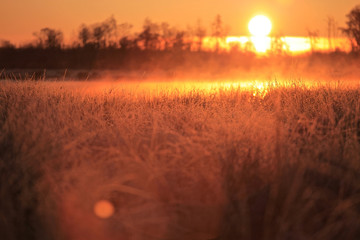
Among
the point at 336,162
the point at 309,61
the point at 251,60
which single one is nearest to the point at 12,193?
the point at 336,162

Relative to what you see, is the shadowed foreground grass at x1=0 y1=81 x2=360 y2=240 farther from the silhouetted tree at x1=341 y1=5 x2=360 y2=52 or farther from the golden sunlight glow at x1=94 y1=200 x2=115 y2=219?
the silhouetted tree at x1=341 y1=5 x2=360 y2=52

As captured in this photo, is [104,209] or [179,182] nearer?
[104,209]

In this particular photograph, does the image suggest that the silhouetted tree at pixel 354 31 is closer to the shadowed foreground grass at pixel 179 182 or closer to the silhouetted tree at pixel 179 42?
the silhouetted tree at pixel 179 42

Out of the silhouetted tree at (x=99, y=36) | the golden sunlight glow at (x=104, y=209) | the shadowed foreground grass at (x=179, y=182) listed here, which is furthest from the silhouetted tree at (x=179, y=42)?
the golden sunlight glow at (x=104, y=209)

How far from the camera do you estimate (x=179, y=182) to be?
3.33 metres

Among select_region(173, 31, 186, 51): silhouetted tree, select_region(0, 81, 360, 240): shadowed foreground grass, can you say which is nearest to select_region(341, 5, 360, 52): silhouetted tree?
select_region(173, 31, 186, 51): silhouetted tree

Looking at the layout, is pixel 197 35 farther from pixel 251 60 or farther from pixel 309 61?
pixel 309 61

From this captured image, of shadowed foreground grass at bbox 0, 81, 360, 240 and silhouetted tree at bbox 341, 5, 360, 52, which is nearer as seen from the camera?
shadowed foreground grass at bbox 0, 81, 360, 240

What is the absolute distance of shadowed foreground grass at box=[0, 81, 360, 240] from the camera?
2.77m

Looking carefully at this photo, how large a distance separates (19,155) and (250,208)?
1.79 meters

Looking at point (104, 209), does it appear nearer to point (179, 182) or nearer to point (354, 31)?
point (179, 182)

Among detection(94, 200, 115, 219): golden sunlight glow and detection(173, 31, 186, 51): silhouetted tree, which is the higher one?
detection(173, 31, 186, 51): silhouetted tree

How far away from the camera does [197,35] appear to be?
76.1ft

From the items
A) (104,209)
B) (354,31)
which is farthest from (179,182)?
(354,31)
